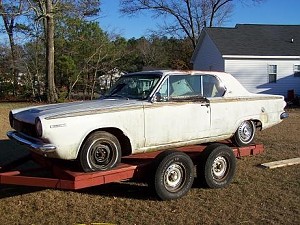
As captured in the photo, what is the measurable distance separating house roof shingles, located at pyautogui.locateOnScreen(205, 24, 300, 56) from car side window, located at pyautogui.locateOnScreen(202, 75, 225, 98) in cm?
1890

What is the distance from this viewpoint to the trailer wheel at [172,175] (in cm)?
542

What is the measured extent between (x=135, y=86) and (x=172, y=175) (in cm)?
159

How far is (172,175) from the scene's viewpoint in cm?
562

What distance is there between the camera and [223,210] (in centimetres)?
518

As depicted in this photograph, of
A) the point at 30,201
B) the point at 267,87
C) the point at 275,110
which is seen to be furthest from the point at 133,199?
the point at 267,87

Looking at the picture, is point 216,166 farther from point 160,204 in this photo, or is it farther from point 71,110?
point 71,110

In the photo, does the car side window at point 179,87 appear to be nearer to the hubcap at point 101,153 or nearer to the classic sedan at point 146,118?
the classic sedan at point 146,118

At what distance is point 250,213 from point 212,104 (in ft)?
6.34

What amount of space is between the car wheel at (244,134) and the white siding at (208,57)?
19.1 m

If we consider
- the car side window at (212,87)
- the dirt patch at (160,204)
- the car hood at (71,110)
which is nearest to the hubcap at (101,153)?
the car hood at (71,110)

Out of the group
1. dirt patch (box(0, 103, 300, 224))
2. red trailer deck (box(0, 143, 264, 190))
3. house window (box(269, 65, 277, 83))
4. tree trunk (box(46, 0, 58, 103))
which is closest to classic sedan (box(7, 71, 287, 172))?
red trailer deck (box(0, 143, 264, 190))

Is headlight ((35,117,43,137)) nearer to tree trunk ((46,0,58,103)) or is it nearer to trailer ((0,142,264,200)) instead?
trailer ((0,142,264,200))

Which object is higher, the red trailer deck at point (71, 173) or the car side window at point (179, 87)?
the car side window at point (179, 87)

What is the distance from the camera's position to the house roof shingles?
2550 centimetres
